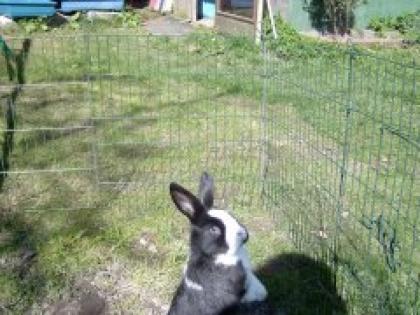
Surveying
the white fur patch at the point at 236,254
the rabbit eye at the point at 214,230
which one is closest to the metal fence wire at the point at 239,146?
the white fur patch at the point at 236,254

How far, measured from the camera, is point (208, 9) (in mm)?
12562

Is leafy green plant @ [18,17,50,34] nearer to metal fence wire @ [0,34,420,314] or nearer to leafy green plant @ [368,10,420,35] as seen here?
metal fence wire @ [0,34,420,314]

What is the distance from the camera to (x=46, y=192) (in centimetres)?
468

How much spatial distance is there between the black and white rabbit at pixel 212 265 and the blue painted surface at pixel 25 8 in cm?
928

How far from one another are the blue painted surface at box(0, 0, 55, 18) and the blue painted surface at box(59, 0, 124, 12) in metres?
1.05

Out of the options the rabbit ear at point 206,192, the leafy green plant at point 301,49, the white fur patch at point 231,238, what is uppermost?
the leafy green plant at point 301,49

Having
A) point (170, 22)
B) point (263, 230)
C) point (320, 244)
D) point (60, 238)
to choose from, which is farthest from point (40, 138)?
point (170, 22)

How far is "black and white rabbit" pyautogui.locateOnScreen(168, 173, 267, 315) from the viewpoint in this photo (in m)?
2.79

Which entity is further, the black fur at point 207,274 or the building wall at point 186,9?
the building wall at point 186,9

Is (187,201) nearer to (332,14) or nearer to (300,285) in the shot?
(300,285)

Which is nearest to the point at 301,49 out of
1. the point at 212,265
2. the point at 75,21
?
the point at 212,265

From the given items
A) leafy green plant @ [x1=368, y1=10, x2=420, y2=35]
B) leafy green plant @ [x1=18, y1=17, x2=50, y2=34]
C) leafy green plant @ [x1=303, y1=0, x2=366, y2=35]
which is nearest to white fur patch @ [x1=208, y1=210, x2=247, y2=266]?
leafy green plant @ [x1=303, y1=0, x2=366, y2=35]

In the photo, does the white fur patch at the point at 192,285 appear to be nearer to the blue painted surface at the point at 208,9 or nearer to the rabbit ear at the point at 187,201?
the rabbit ear at the point at 187,201

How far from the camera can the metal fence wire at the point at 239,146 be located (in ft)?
12.1
